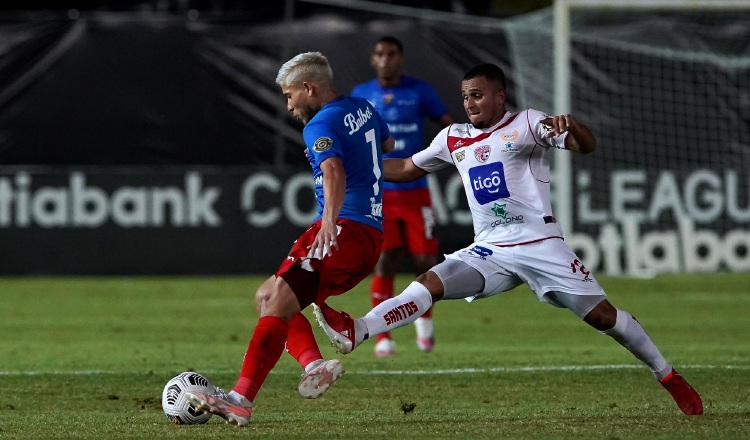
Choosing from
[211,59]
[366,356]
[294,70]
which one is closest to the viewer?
[294,70]

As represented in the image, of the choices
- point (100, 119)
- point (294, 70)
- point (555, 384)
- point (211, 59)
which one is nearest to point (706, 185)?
point (211, 59)

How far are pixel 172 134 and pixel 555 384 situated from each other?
11607mm

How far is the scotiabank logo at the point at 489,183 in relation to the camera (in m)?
7.20

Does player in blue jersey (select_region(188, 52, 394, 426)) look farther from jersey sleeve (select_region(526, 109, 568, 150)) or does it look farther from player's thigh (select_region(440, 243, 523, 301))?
jersey sleeve (select_region(526, 109, 568, 150))

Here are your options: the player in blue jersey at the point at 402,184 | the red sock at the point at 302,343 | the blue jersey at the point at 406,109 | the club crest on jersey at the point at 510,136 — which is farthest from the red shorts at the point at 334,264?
the blue jersey at the point at 406,109

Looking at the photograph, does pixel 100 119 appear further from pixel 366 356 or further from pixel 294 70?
pixel 294 70

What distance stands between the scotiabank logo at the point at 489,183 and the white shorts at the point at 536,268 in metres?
0.26

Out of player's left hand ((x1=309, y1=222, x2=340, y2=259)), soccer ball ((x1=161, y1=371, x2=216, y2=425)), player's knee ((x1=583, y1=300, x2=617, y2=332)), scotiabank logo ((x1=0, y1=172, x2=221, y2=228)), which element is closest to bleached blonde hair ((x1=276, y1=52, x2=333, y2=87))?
player's left hand ((x1=309, y1=222, x2=340, y2=259))

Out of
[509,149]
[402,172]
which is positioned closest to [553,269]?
[509,149]

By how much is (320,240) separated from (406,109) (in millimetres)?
4474

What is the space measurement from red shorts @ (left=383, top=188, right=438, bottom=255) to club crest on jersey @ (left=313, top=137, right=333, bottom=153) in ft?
13.1

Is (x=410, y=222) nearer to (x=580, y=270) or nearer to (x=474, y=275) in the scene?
(x=474, y=275)

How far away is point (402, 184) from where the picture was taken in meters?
10.5

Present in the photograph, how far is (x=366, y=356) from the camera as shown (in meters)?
10.1
